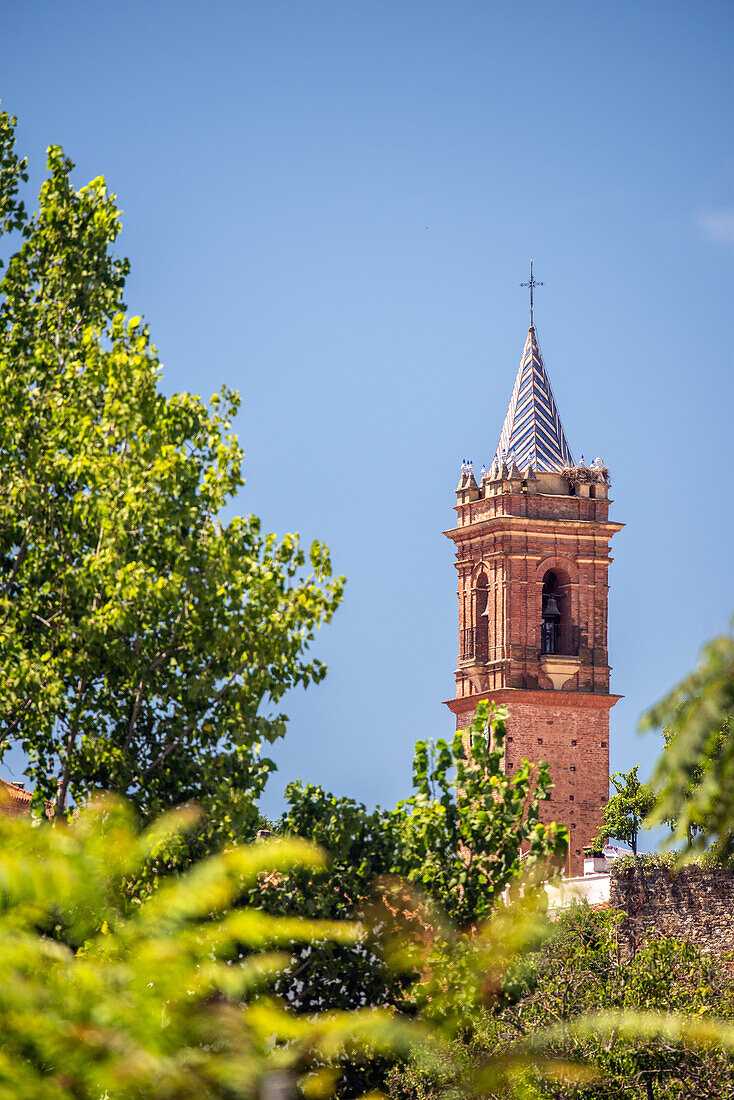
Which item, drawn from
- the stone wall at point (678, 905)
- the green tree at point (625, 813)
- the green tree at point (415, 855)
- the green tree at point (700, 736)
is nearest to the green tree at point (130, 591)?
the green tree at point (415, 855)

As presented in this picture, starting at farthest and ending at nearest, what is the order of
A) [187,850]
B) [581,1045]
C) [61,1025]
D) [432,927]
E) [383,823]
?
[581,1045] → [383,823] → [432,927] → [187,850] → [61,1025]

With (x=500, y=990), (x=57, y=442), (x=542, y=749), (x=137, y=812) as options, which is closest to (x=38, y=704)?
(x=137, y=812)

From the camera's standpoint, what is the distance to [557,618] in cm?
5400

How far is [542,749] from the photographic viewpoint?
171 ft

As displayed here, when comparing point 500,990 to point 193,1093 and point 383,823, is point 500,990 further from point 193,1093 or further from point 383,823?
point 193,1093

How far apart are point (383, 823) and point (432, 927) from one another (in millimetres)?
1361

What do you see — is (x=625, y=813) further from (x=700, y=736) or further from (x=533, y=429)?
(x=700, y=736)

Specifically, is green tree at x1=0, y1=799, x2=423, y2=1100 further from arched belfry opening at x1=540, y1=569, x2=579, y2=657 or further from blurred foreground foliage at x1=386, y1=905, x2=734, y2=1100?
arched belfry opening at x1=540, y1=569, x2=579, y2=657

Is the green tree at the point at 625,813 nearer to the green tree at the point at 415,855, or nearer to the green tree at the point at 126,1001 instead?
the green tree at the point at 415,855

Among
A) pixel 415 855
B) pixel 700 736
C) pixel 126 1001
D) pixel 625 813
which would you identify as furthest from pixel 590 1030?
pixel 625 813

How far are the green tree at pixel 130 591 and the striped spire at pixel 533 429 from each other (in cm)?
4060

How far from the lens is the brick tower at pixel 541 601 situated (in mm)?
52094

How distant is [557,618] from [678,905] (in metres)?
28.1

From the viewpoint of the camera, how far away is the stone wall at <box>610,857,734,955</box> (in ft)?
83.2
